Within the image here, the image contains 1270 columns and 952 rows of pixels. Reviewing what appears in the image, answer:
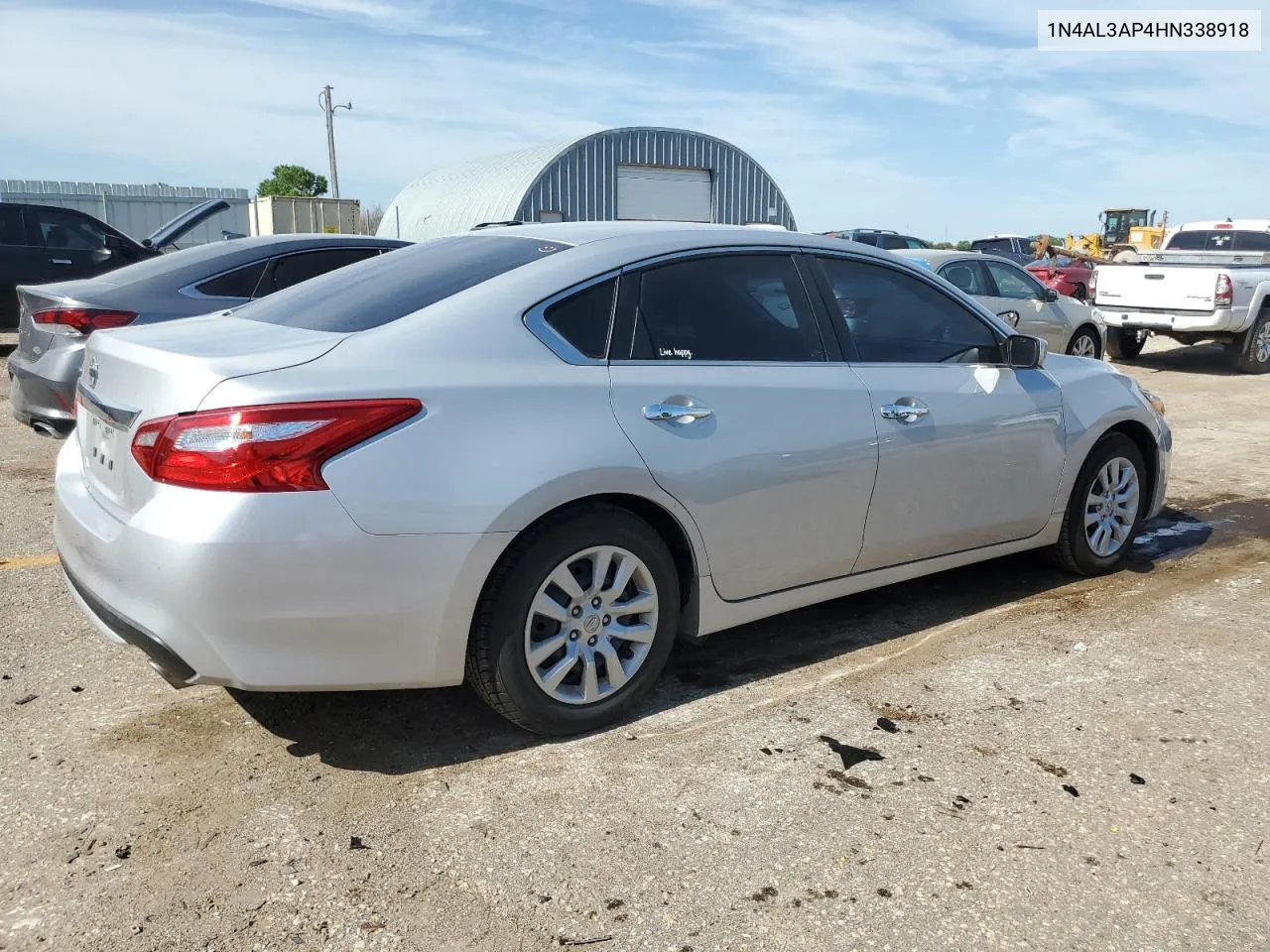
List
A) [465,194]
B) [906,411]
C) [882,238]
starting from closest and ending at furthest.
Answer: [906,411] → [882,238] → [465,194]

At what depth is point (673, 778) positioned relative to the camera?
3195mm

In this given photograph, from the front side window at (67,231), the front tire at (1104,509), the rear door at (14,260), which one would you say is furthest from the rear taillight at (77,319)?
the front side window at (67,231)

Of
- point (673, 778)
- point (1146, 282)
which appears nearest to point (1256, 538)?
point (673, 778)

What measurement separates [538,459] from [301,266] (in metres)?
4.81

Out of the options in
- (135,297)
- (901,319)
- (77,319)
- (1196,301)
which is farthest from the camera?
(1196,301)

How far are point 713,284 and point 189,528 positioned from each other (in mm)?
1879

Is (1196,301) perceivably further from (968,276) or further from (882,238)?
(882,238)

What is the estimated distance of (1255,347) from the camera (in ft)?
45.3

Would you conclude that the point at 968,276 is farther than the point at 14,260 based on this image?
No

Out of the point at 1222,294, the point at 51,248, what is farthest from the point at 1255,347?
the point at 51,248

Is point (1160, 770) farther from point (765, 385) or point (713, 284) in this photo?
point (713, 284)

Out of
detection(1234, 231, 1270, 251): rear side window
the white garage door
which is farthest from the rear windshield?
the white garage door

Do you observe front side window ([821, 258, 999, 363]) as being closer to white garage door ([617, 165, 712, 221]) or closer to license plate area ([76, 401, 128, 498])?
license plate area ([76, 401, 128, 498])

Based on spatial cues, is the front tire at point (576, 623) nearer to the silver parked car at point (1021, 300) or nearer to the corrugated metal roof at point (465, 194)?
the silver parked car at point (1021, 300)
